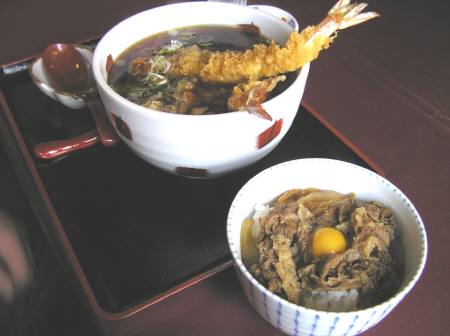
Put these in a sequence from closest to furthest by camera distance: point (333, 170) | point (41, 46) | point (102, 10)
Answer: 1. point (333, 170)
2. point (41, 46)
3. point (102, 10)

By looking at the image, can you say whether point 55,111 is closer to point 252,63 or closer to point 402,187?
point 252,63

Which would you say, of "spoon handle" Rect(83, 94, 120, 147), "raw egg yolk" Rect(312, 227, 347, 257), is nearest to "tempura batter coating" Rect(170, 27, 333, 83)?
"spoon handle" Rect(83, 94, 120, 147)

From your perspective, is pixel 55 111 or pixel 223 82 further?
pixel 55 111

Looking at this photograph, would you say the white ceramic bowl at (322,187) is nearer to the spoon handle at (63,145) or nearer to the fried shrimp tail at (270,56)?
the fried shrimp tail at (270,56)

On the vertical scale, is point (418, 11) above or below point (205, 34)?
below

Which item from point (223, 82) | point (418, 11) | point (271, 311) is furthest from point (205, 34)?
point (418, 11)

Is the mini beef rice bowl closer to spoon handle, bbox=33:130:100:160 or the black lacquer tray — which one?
the black lacquer tray

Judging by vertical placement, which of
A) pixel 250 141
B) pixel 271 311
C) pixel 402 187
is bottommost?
pixel 402 187

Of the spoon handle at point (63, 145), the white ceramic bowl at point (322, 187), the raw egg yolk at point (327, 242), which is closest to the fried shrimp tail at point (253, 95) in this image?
the white ceramic bowl at point (322, 187)
